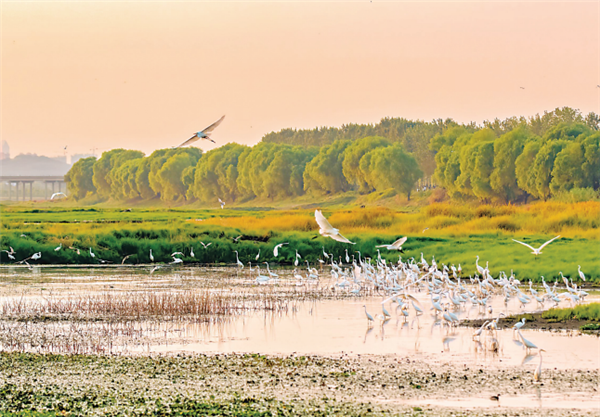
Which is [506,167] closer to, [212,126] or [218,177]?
[212,126]

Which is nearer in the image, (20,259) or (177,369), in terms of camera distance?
(177,369)

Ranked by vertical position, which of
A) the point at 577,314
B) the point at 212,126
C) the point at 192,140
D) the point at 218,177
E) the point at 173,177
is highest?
the point at 173,177

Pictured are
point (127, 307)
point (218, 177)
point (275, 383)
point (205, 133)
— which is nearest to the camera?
point (275, 383)

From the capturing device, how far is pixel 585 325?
64.1 ft

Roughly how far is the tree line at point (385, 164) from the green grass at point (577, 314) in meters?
59.4

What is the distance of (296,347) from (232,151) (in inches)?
5484

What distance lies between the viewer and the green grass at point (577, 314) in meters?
20.5

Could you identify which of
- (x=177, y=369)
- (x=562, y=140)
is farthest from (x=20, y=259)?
(x=562, y=140)

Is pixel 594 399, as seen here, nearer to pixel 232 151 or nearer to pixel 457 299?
pixel 457 299

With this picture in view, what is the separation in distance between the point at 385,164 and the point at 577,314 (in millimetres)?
90982

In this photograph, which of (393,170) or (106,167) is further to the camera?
(106,167)

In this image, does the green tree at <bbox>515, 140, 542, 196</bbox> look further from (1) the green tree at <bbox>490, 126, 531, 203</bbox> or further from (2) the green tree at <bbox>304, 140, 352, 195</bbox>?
(2) the green tree at <bbox>304, 140, 352, 195</bbox>

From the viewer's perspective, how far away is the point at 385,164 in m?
111

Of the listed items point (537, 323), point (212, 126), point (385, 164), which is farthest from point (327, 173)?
point (212, 126)
